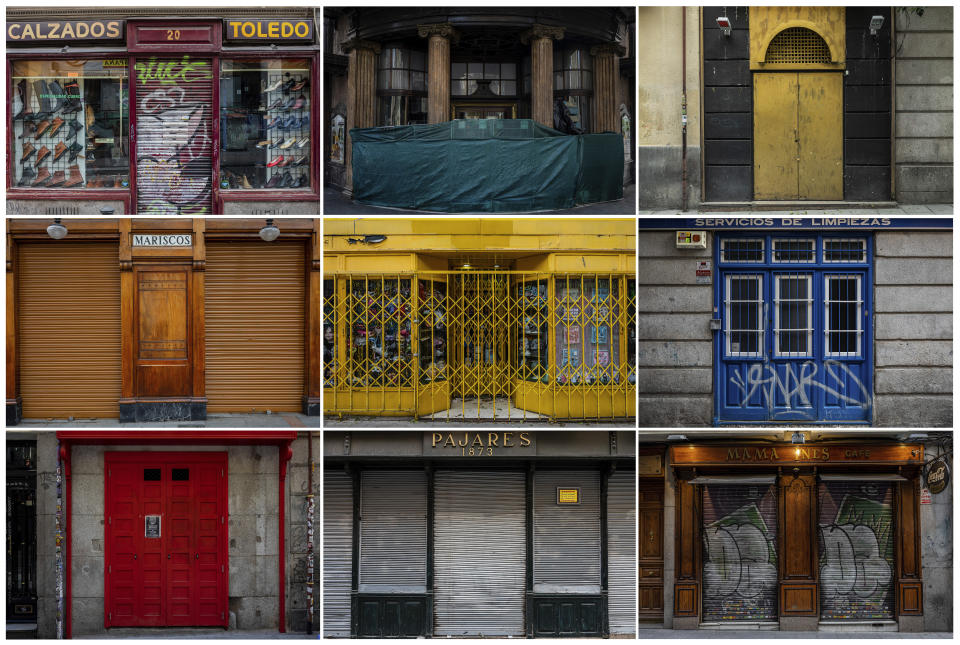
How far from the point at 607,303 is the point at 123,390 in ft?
20.3

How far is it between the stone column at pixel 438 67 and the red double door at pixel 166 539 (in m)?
5.27

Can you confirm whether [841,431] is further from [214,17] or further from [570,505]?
[214,17]

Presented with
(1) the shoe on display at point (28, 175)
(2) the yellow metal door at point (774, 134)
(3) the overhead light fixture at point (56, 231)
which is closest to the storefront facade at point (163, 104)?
(1) the shoe on display at point (28, 175)

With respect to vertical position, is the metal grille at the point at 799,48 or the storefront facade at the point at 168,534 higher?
the metal grille at the point at 799,48

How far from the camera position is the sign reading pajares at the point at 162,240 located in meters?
10.2

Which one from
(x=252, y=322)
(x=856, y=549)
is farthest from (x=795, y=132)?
(x=252, y=322)

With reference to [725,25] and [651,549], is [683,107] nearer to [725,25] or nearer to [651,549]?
[725,25]

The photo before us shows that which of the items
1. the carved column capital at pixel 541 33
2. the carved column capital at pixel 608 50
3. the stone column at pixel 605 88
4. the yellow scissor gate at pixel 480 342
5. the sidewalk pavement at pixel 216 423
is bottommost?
the sidewalk pavement at pixel 216 423

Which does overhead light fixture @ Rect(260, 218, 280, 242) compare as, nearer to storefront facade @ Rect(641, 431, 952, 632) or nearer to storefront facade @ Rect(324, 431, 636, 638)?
storefront facade @ Rect(324, 431, 636, 638)

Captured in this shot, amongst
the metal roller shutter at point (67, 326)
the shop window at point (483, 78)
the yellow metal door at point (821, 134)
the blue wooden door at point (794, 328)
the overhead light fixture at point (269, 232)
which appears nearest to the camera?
the blue wooden door at point (794, 328)

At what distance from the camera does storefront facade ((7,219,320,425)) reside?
1018 cm

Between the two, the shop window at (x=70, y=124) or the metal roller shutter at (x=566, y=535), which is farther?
the shop window at (x=70, y=124)

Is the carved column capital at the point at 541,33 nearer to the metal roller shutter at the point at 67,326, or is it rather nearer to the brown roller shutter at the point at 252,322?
the brown roller shutter at the point at 252,322

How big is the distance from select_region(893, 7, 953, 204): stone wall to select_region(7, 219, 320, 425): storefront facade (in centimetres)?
756
